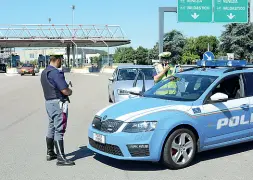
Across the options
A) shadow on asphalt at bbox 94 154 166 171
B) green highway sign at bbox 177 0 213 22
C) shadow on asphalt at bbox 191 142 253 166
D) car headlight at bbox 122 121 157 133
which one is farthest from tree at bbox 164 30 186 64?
car headlight at bbox 122 121 157 133

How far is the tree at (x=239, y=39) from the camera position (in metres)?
51.5

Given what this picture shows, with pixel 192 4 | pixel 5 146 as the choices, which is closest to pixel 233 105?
pixel 5 146

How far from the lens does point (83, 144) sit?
751 centimetres

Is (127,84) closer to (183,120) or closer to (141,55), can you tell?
(183,120)

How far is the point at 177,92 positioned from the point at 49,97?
2.13 m

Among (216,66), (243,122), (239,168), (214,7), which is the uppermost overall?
(214,7)

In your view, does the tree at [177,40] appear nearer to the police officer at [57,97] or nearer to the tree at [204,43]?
the tree at [204,43]

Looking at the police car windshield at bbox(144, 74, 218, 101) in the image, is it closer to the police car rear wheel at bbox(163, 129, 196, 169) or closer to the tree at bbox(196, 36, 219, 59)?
the police car rear wheel at bbox(163, 129, 196, 169)

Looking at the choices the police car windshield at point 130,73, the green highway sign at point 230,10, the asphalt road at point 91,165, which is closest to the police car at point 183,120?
the asphalt road at point 91,165

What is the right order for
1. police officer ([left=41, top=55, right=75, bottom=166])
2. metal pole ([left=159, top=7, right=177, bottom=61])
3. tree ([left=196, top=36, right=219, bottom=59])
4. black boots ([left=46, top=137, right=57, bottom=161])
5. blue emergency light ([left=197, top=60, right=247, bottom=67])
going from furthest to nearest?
tree ([left=196, top=36, right=219, bottom=59])
metal pole ([left=159, top=7, right=177, bottom=61])
blue emergency light ([left=197, top=60, right=247, bottom=67])
black boots ([left=46, top=137, right=57, bottom=161])
police officer ([left=41, top=55, right=75, bottom=166])

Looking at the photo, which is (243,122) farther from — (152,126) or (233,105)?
(152,126)

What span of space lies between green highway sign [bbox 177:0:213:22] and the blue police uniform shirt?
1771 centimetres

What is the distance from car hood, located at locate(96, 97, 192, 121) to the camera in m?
5.66

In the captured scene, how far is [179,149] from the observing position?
5.76 meters
